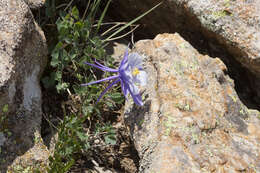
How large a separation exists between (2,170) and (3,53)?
0.90 metres

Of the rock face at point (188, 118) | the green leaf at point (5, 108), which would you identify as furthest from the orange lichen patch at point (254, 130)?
the green leaf at point (5, 108)

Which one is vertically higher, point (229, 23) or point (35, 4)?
point (229, 23)

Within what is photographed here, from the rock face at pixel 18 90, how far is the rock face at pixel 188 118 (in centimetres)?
84

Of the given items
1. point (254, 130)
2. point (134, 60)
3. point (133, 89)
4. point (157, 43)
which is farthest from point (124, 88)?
point (254, 130)

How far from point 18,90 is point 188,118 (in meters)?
1.42

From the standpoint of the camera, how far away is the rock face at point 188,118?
2.71m

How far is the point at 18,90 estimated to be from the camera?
2832 mm

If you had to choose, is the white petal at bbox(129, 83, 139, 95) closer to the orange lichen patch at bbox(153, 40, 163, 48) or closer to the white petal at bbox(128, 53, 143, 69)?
the white petal at bbox(128, 53, 143, 69)

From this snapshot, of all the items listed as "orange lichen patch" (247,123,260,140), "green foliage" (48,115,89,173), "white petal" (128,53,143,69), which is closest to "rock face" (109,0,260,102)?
"orange lichen patch" (247,123,260,140)

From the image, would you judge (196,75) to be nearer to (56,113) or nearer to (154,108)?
(154,108)

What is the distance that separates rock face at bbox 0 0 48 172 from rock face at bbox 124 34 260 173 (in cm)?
84

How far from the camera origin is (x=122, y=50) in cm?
413

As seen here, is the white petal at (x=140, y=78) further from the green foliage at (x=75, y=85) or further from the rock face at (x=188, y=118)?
the green foliage at (x=75, y=85)

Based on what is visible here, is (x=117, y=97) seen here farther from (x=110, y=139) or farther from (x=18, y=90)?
(x=18, y=90)
